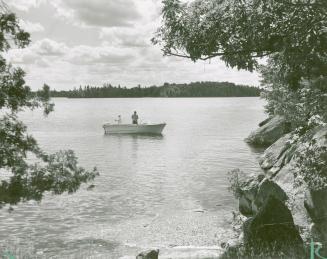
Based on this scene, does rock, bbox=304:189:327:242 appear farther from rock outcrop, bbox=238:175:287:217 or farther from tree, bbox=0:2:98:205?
tree, bbox=0:2:98:205

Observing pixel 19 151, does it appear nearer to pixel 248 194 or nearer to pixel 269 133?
pixel 248 194

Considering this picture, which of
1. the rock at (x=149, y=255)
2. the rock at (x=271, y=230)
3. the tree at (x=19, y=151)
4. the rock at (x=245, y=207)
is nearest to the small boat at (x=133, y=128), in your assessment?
the rock at (x=245, y=207)

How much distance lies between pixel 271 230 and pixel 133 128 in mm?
56587

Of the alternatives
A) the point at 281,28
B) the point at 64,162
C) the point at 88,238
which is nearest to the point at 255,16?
the point at 281,28

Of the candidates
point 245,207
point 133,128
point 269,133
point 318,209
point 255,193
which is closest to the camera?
point 318,209


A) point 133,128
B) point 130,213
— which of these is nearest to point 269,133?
point 133,128

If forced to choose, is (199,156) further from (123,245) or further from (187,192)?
(123,245)

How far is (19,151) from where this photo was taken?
9.91 m

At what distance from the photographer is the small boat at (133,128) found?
228 feet

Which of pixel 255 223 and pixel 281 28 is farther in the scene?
pixel 255 223

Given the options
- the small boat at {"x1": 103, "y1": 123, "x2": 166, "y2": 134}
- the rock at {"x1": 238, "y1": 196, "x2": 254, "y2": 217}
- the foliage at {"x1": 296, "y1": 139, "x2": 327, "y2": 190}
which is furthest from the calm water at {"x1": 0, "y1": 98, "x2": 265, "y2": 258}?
the small boat at {"x1": 103, "y1": 123, "x2": 166, "y2": 134}

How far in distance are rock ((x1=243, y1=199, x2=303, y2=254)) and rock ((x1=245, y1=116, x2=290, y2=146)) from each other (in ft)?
124

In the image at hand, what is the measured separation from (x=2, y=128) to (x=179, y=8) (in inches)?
235

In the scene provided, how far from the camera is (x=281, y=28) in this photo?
10.9 meters
